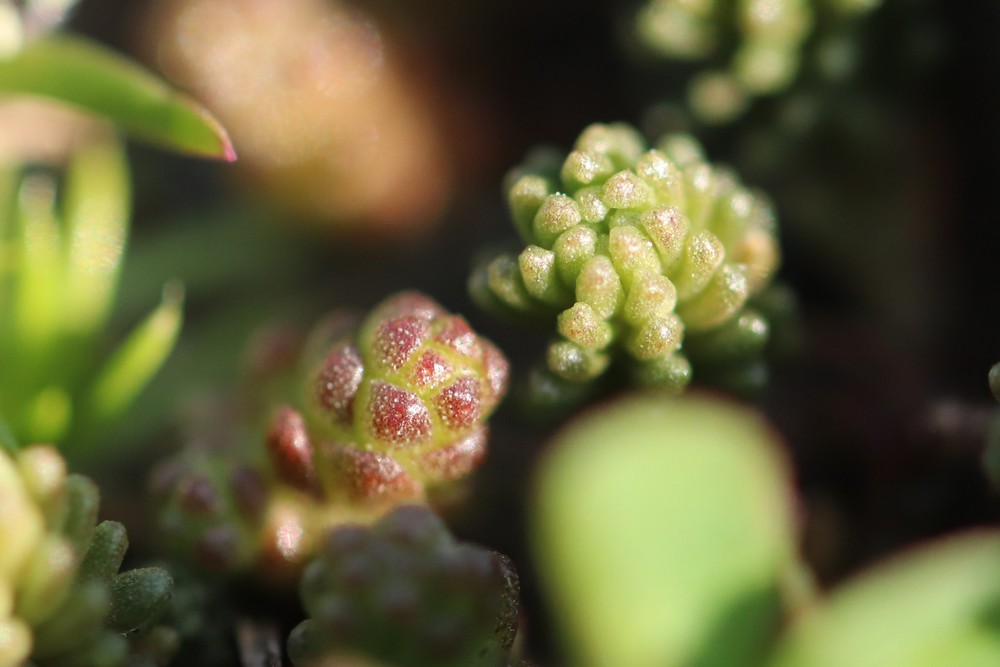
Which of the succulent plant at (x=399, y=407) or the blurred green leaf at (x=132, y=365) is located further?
the blurred green leaf at (x=132, y=365)

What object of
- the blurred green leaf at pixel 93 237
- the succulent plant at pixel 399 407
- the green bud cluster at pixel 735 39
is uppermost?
the green bud cluster at pixel 735 39

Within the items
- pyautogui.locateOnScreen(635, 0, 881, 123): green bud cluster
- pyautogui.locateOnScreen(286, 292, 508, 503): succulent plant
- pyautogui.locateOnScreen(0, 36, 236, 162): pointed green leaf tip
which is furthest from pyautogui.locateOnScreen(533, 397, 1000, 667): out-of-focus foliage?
pyautogui.locateOnScreen(635, 0, 881, 123): green bud cluster

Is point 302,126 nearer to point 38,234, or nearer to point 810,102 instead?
point 38,234

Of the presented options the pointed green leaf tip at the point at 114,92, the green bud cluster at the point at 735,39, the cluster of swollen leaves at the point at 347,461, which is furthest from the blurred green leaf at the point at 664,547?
the green bud cluster at the point at 735,39

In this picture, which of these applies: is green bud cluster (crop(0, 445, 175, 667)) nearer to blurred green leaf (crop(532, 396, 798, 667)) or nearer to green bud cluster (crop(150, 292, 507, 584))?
green bud cluster (crop(150, 292, 507, 584))

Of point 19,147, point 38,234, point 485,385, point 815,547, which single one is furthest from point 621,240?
point 19,147

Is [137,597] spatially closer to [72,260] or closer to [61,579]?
[61,579]

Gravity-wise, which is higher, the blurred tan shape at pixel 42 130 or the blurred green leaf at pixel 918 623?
the blurred green leaf at pixel 918 623

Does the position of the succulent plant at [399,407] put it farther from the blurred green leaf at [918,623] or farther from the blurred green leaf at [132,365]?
the blurred green leaf at [918,623]
